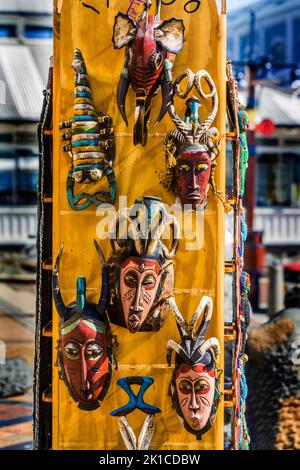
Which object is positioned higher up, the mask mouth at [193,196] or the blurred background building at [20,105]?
the blurred background building at [20,105]

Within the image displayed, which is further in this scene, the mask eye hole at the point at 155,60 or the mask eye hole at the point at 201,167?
the mask eye hole at the point at 201,167

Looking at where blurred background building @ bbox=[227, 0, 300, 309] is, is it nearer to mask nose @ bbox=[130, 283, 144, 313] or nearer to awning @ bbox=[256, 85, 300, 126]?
awning @ bbox=[256, 85, 300, 126]

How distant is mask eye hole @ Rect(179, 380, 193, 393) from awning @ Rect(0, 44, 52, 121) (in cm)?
779

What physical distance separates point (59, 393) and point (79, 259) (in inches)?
22.7

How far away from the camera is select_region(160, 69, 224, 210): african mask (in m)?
3.49

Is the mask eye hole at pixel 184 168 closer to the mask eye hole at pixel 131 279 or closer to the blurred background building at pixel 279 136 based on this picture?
the mask eye hole at pixel 131 279

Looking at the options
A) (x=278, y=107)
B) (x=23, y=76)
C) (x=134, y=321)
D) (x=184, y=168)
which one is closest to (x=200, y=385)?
(x=134, y=321)

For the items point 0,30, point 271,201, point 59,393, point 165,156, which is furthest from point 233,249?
point 271,201

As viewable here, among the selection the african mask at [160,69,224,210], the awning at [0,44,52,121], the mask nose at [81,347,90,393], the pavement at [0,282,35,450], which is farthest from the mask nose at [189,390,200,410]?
the awning at [0,44,52,121]

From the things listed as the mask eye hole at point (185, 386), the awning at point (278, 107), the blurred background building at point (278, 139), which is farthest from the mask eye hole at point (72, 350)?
the awning at point (278, 107)

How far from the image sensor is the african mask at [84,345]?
3490 mm

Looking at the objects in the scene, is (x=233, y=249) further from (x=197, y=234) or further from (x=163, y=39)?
(x=163, y=39)

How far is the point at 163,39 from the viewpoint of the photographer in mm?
3430

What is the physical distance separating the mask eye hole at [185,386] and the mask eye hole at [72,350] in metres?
0.45
